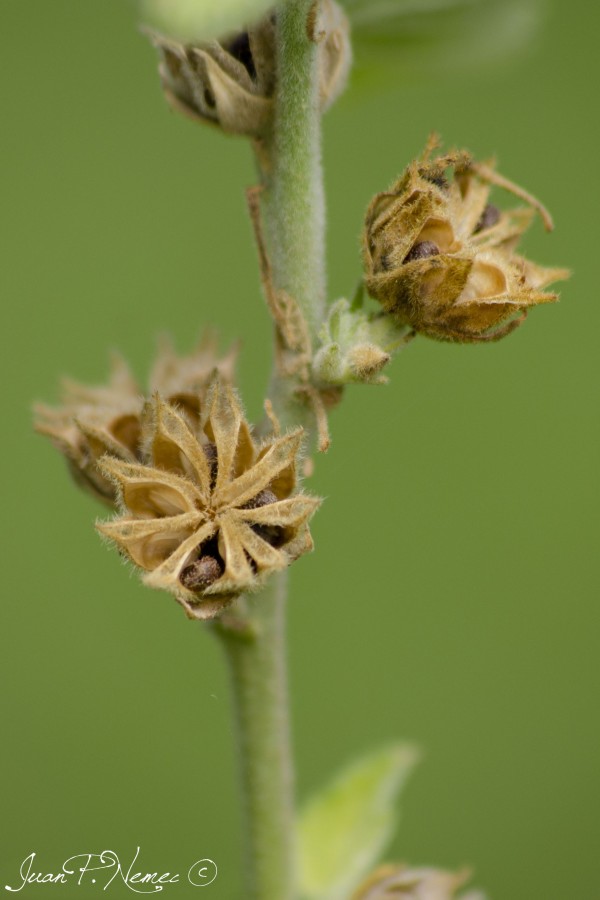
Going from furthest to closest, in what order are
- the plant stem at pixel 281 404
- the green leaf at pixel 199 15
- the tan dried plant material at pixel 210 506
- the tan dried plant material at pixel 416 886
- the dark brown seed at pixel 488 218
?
the tan dried plant material at pixel 416 886 → the dark brown seed at pixel 488 218 → the plant stem at pixel 281 404 → the tan dried plant material at pixel 210 506 → the green leaf at pixel 199 15

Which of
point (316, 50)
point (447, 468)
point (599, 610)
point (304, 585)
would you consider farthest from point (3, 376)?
point (316, 50)

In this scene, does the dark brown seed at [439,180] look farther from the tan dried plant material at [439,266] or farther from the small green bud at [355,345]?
the small green bud at [355,345]

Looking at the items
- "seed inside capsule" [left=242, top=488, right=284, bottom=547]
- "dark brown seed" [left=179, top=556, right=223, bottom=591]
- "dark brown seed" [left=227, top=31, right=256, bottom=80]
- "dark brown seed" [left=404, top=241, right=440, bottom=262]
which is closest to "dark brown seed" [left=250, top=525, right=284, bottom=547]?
"seed inside capsule" [left=242, top=488, right=284, bottom=547]

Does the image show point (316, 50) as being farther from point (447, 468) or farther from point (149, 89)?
point (149, 89)

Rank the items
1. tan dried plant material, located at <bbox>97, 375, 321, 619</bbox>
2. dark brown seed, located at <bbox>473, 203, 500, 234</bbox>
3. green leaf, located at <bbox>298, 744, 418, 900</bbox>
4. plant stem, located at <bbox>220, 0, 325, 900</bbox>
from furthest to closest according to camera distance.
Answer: green leaf, located at <bbox>298, 744, 418, 900</bbox> → dark brown seed, located at <bbox>473, 203, 500, 234</bbox> → plant stem, located at <bbox>220, 0, 325, 900</bbox> → tan dried plant material, located at <bbox>97, 375, 321, 619</bbox>

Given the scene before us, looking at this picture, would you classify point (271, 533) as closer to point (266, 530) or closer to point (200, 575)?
point (266, 530)

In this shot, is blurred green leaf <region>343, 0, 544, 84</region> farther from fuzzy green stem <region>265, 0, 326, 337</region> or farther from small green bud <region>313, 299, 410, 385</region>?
small green bud <region>313, 299, 410, 385</region>

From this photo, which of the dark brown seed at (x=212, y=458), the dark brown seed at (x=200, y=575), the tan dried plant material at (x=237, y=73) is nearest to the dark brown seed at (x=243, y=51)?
the tan dried plant material at (x=237, y=73)
